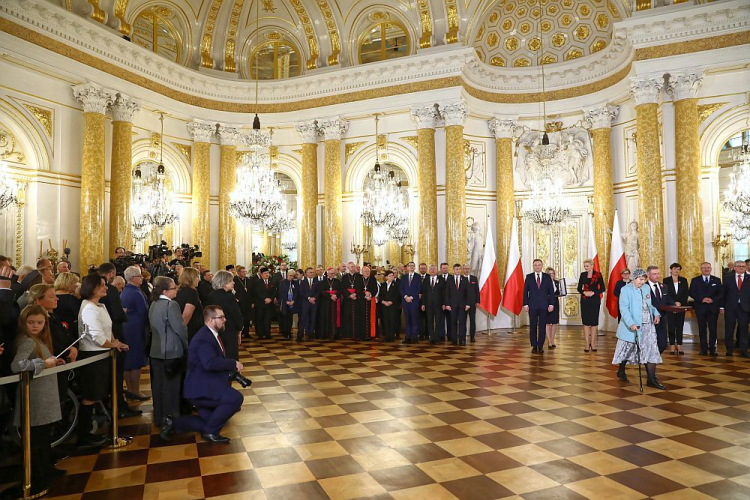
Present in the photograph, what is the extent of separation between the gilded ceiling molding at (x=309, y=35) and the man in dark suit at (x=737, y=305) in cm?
1187

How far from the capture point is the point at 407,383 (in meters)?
7.22

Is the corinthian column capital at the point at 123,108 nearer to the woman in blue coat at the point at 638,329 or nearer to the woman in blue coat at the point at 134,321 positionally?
the woman in blue coat at the point at 134,321

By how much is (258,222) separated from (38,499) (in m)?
7.63

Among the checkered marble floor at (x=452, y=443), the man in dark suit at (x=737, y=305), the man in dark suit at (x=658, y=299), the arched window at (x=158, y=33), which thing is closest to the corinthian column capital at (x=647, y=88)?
the man in dark suit at (x=737, y=305)

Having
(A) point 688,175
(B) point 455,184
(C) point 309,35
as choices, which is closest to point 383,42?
(C) point 309,35

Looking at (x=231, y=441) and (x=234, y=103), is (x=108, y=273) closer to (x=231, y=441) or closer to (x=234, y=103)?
(x=231, y=441)

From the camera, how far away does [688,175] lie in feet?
38.6

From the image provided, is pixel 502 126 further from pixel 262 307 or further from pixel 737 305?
pixel 262 307

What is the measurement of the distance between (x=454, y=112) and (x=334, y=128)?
11.6 feet

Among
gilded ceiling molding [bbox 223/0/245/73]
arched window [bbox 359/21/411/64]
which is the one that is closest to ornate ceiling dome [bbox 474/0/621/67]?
arched window [bbox 359/21/411/64]

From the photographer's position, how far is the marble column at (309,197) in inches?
613

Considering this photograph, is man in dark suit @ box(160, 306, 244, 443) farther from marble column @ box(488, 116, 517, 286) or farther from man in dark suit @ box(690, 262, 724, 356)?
marble column @ box(488, 116, 517, 286)

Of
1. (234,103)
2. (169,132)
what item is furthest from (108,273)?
(234,103)

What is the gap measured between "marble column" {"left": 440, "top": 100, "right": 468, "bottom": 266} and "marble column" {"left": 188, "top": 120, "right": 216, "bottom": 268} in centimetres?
686
